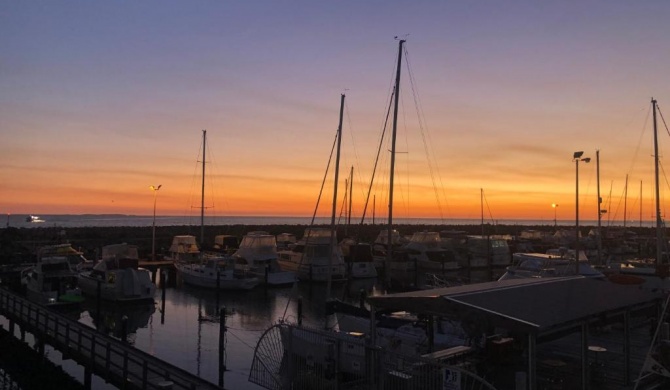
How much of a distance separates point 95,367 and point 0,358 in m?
8.14

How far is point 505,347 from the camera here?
14.7m

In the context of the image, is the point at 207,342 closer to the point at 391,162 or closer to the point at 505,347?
the point at 391,162

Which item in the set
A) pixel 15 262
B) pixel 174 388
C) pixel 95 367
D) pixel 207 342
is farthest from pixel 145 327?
pixel 15 262

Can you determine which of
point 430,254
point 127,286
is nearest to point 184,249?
point 127,286

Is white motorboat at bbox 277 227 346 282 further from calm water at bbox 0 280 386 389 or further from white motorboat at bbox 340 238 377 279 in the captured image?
white motorboat at bbox 340 238 377 279

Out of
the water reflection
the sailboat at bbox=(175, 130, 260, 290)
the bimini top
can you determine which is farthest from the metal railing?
the sailboat at bbox=(175, 130, 260, 290)

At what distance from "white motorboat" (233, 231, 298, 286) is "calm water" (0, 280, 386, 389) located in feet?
3.41

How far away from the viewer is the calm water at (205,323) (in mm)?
21359

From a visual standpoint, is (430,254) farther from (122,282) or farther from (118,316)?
(118,316)

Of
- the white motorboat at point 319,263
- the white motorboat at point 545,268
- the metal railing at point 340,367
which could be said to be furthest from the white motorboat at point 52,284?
the white motorboat at point 545,268

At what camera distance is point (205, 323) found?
2922cm

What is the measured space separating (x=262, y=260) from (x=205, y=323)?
15185 mm

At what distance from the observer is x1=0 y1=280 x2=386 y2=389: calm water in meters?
21.4

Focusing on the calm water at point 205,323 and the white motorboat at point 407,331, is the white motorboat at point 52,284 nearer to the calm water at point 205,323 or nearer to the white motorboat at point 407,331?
the calm water at point 205,323
